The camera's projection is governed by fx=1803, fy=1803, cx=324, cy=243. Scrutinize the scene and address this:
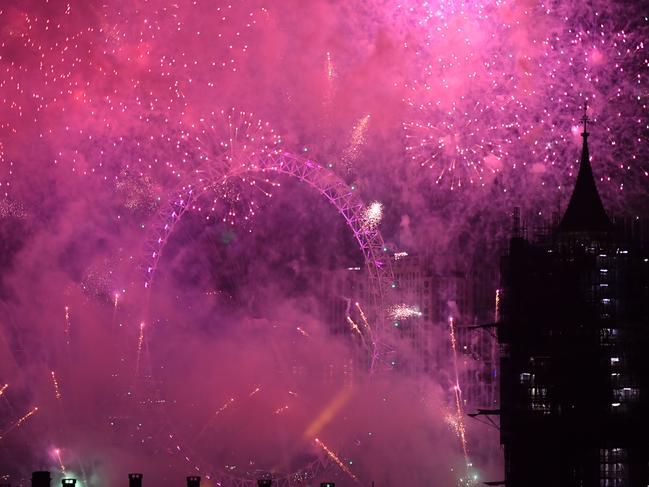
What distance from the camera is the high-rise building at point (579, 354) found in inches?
1610

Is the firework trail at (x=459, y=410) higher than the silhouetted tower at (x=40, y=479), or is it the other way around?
the firework trail at (x=459, y=410)

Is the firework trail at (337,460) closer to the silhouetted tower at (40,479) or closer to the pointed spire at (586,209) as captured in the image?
the pointed spire at (586,209)

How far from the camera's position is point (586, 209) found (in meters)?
42.5

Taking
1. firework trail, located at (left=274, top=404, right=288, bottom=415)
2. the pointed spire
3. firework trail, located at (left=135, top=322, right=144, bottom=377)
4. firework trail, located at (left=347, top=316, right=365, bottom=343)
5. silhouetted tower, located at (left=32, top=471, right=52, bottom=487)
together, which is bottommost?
silhouetted tower, located at (left=32, top=471, right=52, bottom=487)

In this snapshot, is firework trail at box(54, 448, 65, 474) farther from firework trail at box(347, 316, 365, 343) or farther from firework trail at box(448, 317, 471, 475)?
firework trail at box(448, 317, 471, 475)

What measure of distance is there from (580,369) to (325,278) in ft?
60.9

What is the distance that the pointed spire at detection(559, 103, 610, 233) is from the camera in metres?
42.3

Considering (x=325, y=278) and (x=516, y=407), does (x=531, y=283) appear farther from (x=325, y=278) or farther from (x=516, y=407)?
(x=325, y=278)

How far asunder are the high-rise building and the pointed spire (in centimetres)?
2

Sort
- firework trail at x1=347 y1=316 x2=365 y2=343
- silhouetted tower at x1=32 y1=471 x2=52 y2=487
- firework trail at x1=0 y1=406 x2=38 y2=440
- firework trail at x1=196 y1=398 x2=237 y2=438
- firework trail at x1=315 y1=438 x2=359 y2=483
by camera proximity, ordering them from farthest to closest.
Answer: firework trail at x1=347 y1=316 x2=365 y2=343, firework trail at x1=196 y1=398 x2=237 y2=438, firework trail at x1=315 y1=438 x2=359 y2=483, firework trail at x1=0 y1=406 x2=38 y2=440, silhouetted tower at x1=32 y1=471 x2=52 y2=487

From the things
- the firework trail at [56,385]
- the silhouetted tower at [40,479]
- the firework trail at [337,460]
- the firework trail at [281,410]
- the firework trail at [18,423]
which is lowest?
the silhouetted tower at [40,479]

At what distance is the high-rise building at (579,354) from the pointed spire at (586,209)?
24 mm

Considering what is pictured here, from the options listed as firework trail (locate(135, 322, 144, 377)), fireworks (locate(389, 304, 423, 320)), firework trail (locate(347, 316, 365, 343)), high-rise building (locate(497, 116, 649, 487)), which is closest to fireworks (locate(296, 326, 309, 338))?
firework trail (locate(347, 316, 365, 343))

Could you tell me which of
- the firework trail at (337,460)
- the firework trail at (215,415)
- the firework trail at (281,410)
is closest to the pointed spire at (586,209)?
the firework trail at (337,460)
